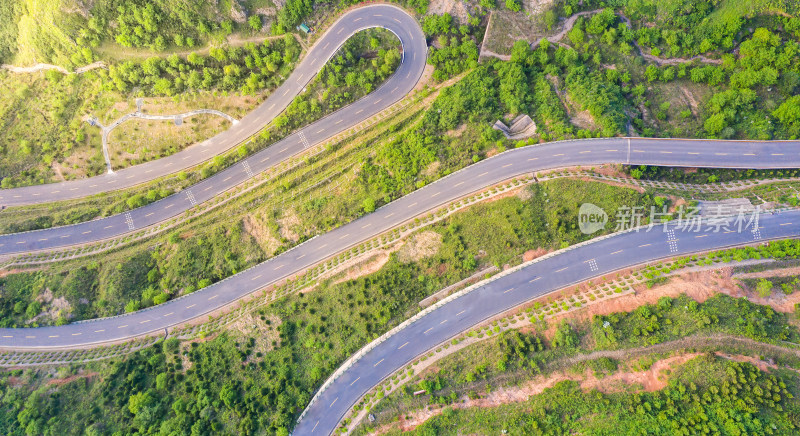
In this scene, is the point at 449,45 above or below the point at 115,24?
below

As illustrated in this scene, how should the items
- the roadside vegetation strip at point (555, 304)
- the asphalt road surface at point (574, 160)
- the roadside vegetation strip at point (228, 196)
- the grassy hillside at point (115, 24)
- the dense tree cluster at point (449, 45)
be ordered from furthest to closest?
the dense tree cluster at point (449, 45) → the roadside vegetation strip at point (228, 196) → the grassy hillside at point (115, 24) → the asphalt road surface at point (574, 160) → the roadside vegetation strip at point (555, 304)

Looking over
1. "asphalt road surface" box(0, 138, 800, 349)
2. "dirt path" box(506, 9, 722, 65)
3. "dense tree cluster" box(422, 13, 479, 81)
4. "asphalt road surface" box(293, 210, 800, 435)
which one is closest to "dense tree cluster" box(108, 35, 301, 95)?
"dense tree cluster" box(422, 13, 479, 81)

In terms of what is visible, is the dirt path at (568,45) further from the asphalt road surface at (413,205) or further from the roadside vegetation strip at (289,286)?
the roadside vegetation strip at (289,286)

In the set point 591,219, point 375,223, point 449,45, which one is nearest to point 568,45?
point 449,45

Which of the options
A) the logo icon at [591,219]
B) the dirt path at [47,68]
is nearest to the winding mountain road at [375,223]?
the logo icon at [591,219]

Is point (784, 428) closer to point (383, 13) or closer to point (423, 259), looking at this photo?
point (423, 259)

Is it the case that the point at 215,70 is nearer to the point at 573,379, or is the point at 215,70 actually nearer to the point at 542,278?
the point at 542,278

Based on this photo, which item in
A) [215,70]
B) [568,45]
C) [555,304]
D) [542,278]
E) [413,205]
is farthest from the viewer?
[568,45]
